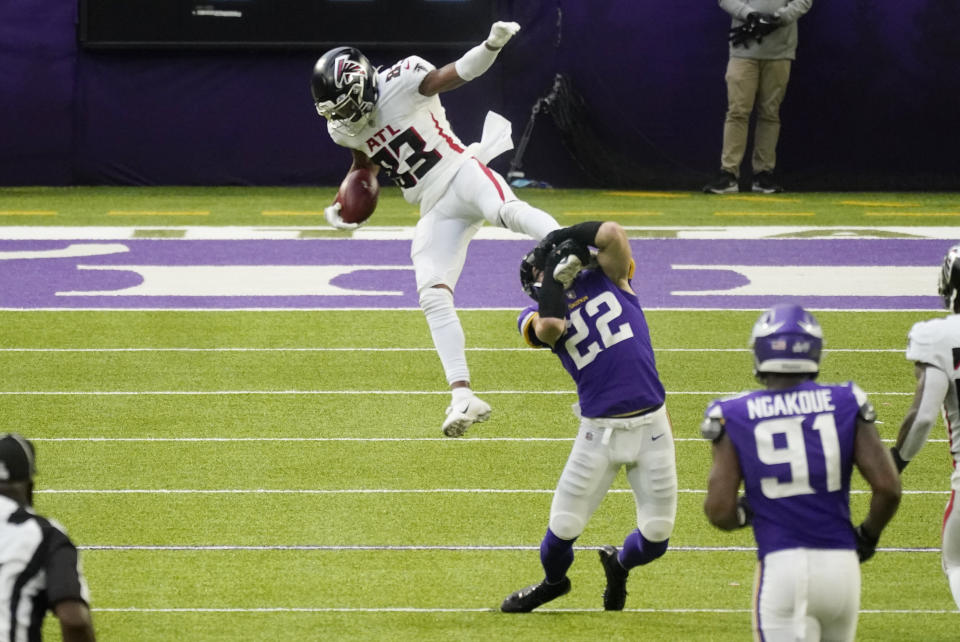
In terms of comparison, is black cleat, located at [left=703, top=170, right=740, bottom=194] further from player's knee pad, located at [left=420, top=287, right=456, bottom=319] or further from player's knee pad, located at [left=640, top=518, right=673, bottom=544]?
player's knee pad, located at [left=640, top=518, right=673, bottom=544]

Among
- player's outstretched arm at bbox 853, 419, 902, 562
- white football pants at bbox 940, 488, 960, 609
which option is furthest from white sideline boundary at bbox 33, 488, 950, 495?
player's outstretched arm at bbox 853, 419, 902, 562

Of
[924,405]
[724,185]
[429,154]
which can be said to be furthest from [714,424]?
[724,185]

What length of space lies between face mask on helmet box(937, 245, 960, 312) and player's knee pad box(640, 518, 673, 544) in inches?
51.0

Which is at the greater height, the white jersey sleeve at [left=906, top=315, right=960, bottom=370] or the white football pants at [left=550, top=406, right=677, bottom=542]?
the white jersey sleeve at [left=906, top=315, right=960, bottom=370]

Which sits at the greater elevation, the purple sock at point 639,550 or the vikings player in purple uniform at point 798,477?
the vikings player in purple uniform at point 798,477

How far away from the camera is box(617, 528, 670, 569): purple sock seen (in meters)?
5.59

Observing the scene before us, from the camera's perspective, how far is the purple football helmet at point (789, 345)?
12.9 feet

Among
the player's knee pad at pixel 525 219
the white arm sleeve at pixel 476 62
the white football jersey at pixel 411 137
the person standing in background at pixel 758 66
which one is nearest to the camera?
the player's knee pad at pixel 525 219

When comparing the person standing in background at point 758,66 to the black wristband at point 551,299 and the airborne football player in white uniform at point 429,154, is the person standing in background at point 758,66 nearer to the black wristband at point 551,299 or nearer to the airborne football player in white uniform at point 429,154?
the airborne football player in white uniform at point 429,154

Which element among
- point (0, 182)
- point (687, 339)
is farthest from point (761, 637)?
point (0, 182)

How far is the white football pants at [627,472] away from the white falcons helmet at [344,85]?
8.43 ft

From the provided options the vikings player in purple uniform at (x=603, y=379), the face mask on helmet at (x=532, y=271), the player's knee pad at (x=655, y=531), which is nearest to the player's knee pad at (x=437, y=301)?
the face mask on helmet at (x=532, y=271)

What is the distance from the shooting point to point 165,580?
6.21 meters

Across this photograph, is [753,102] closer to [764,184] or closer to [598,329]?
[764,184]
